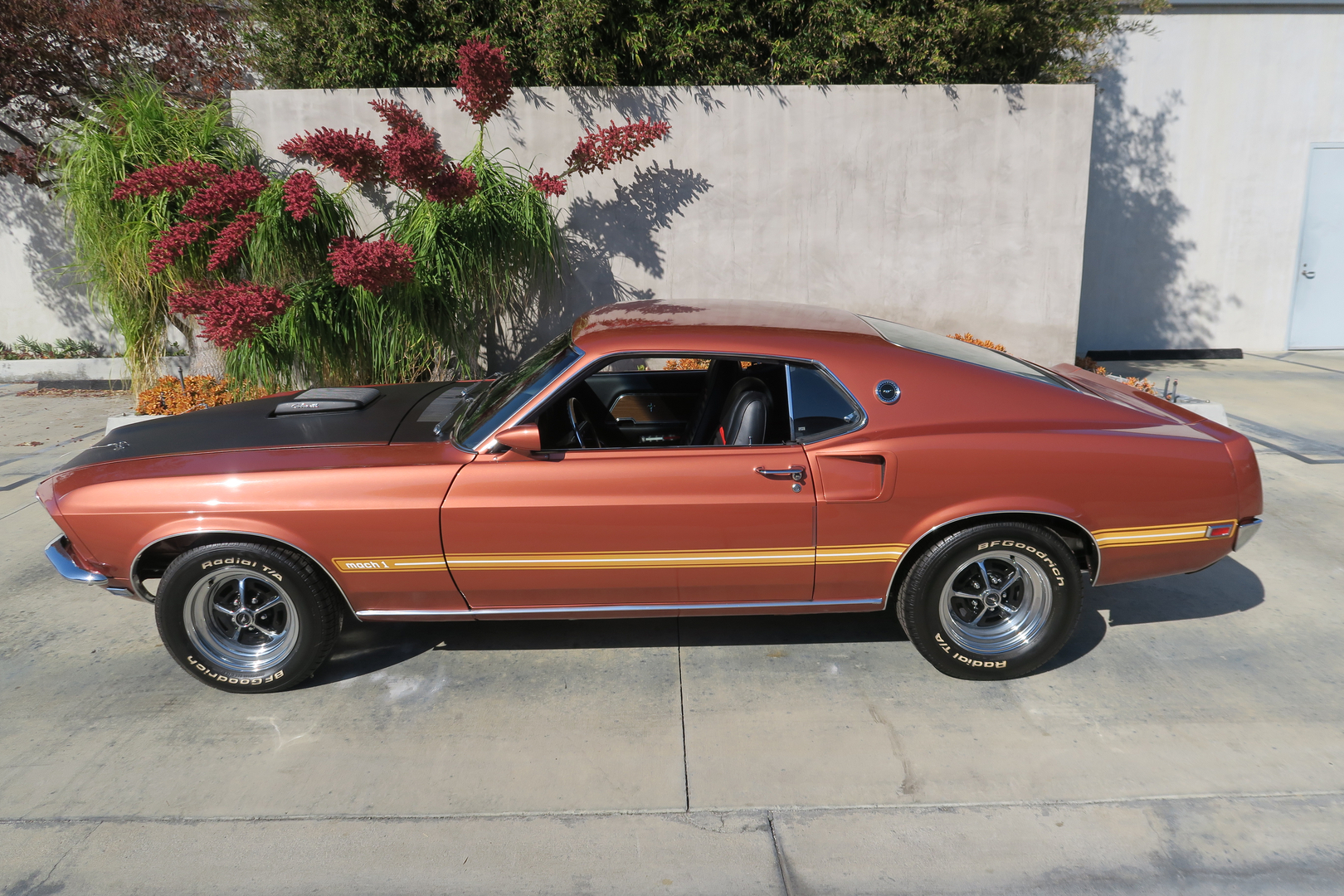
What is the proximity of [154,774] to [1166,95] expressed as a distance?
38.9 ft

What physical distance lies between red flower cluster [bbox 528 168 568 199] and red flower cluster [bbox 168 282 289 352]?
2.21 m

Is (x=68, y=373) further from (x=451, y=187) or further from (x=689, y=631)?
(x=689, y=631)

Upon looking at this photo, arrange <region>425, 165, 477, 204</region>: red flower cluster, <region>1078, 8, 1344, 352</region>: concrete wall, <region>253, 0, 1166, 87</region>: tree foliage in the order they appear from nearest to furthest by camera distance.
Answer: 1. <region>425, 165, 477, 204</region>: red flower cluster
2. <region>253, 0, 1166, 87</region>: tree foliage
3. <region>1078, 8, 1344, 352</region>: concrete wall

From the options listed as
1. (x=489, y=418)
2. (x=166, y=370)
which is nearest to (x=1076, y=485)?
(x=489, y=418)

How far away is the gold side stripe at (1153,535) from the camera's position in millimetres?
3357

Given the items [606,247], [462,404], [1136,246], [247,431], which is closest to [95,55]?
[606,247]

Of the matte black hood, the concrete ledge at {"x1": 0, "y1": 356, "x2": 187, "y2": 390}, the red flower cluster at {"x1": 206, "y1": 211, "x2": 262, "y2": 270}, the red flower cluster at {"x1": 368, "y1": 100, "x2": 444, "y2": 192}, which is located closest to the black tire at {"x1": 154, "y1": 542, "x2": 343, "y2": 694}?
the matte black hood

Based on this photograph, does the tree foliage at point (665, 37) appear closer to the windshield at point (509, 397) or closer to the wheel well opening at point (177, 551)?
the windshield at point (509, 397)

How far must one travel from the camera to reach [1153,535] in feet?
11.1

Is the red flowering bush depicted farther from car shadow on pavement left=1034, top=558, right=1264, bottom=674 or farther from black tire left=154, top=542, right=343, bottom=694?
car shadow on pavement left=1034, top=558, right=1264, bottom=674

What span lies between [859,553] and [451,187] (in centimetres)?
443

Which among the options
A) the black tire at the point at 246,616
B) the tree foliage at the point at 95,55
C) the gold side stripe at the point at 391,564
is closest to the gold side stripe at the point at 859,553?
the gold side stripe at the point at 391,564

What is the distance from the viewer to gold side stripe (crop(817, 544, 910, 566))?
3.32 m

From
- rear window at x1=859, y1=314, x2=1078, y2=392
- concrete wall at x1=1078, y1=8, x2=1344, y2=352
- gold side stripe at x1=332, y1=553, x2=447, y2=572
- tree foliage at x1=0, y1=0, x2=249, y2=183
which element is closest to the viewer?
gold side stripe at x1=332, y1=553, x2=447, y2=572
